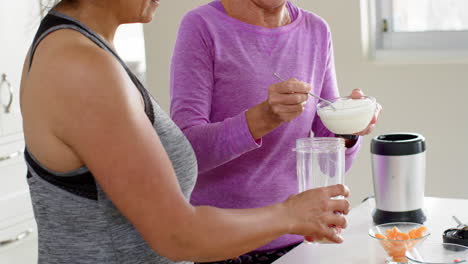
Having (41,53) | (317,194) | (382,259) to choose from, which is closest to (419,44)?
(382,259)

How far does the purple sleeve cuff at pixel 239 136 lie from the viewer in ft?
5.37

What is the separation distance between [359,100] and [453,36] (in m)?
1.81

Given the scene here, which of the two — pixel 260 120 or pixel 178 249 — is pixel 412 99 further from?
pixel 178 249

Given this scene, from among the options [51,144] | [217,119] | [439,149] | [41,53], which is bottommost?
[439,149]

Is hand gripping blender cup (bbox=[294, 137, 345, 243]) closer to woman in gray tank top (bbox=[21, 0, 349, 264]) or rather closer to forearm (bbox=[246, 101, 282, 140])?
forearm (bbox=[246, 101, 282, 140])

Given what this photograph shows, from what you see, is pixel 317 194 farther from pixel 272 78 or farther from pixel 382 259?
pixel 272 78

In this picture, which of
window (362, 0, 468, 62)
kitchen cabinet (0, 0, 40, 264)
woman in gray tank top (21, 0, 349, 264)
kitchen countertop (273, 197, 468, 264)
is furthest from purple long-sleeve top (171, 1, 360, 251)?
window (362, 0, 468, 62)

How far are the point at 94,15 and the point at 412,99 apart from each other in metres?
2.28

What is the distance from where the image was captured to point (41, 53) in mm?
1048

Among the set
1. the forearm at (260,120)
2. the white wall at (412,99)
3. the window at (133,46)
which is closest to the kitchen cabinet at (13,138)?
the window at (133,46)

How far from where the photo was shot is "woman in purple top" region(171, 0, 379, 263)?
167cm

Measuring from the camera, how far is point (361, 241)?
64.3 inches

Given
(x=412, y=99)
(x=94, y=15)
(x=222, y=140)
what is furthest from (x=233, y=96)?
(x=412, y=99)

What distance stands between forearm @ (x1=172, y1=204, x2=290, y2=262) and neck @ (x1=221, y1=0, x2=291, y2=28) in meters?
0.81
